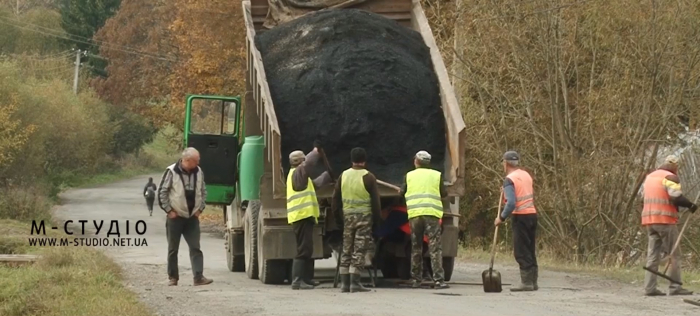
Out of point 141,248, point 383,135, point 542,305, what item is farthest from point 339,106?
point 141,248

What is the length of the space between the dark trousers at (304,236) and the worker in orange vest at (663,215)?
146 inches

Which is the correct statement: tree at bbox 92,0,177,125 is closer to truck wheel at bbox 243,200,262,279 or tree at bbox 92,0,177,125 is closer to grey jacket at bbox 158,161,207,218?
truck wheel at bbox 243,200,262,279

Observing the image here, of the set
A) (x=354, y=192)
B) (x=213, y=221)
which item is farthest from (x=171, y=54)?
(x=354, y=192)

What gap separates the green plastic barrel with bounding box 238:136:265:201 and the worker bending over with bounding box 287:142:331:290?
4.72 feet

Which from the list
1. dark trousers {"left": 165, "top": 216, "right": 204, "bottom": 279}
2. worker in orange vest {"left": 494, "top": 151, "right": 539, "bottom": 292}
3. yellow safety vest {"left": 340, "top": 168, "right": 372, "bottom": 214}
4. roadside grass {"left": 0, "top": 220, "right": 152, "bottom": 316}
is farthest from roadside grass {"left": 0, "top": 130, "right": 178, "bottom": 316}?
worker in orange vest {"left": 494, "top": 151, "right": 539, "bottom": 292}

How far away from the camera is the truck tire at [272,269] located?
16.1 metres

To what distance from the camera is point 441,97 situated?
1576cm

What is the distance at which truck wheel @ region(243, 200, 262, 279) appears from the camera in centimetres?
1677

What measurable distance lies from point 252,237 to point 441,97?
9.89 feet

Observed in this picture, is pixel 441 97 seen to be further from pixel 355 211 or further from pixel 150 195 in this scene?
pixel 150 195

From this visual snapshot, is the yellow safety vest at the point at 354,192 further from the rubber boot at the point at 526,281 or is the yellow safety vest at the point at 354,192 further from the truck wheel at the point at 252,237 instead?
the rubber boot at the point at 526,281

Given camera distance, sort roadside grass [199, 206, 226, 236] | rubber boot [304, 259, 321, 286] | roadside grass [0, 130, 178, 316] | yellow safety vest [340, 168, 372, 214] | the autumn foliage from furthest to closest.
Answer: roadside grass [199, 206, 226, 236] → the autumn foliage → rubber boot [304, 259, 321, 286] → yellow safety vest [340, 168, 372, 214] → roadside grass [0, 130, 178, 316]

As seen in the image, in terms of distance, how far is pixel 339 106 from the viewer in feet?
50.8

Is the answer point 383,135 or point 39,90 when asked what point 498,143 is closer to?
point 383,135
